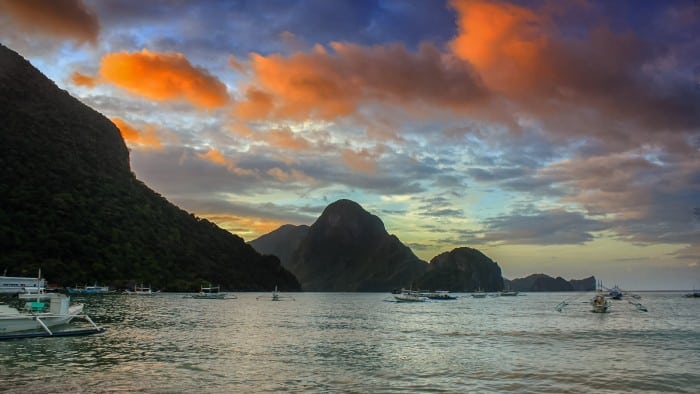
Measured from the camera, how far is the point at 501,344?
5575cm

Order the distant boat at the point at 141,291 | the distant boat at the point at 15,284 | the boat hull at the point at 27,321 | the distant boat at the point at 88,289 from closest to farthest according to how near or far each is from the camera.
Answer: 1. the boat hull at the point at 27,321
2. the distant boat at the point at 15,284
3. the distant boat at the point at 88,289
4. the distant boat at the point at 141,291

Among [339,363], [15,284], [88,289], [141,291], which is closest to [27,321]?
[339,363]

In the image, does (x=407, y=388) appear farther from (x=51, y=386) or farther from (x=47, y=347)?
(x=47, y=347)

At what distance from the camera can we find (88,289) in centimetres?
16350

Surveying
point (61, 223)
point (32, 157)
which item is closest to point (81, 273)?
point (61, 223)

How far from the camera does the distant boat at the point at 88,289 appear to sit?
159 m

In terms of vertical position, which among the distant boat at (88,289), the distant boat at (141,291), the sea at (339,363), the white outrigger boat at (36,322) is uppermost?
the white outrigger boat at (36,322)

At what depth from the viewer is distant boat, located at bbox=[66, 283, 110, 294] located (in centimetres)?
15862

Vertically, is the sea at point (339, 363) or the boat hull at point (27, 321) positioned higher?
the boat hull at point (27, 321)

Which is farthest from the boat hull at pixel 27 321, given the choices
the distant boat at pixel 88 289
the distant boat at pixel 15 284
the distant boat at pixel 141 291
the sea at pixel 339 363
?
the distant boat at pixel 141 291

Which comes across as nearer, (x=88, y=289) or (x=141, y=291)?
(x=88, y=289)

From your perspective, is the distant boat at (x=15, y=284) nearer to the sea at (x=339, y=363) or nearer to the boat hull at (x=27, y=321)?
the sea at (x=339, y=363)

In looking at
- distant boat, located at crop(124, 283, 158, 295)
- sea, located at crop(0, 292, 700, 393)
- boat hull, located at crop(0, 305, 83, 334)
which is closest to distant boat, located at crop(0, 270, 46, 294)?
distant boat, located at crop(124, 283, 158, 295)

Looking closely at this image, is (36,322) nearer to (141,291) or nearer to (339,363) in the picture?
(339,363)
